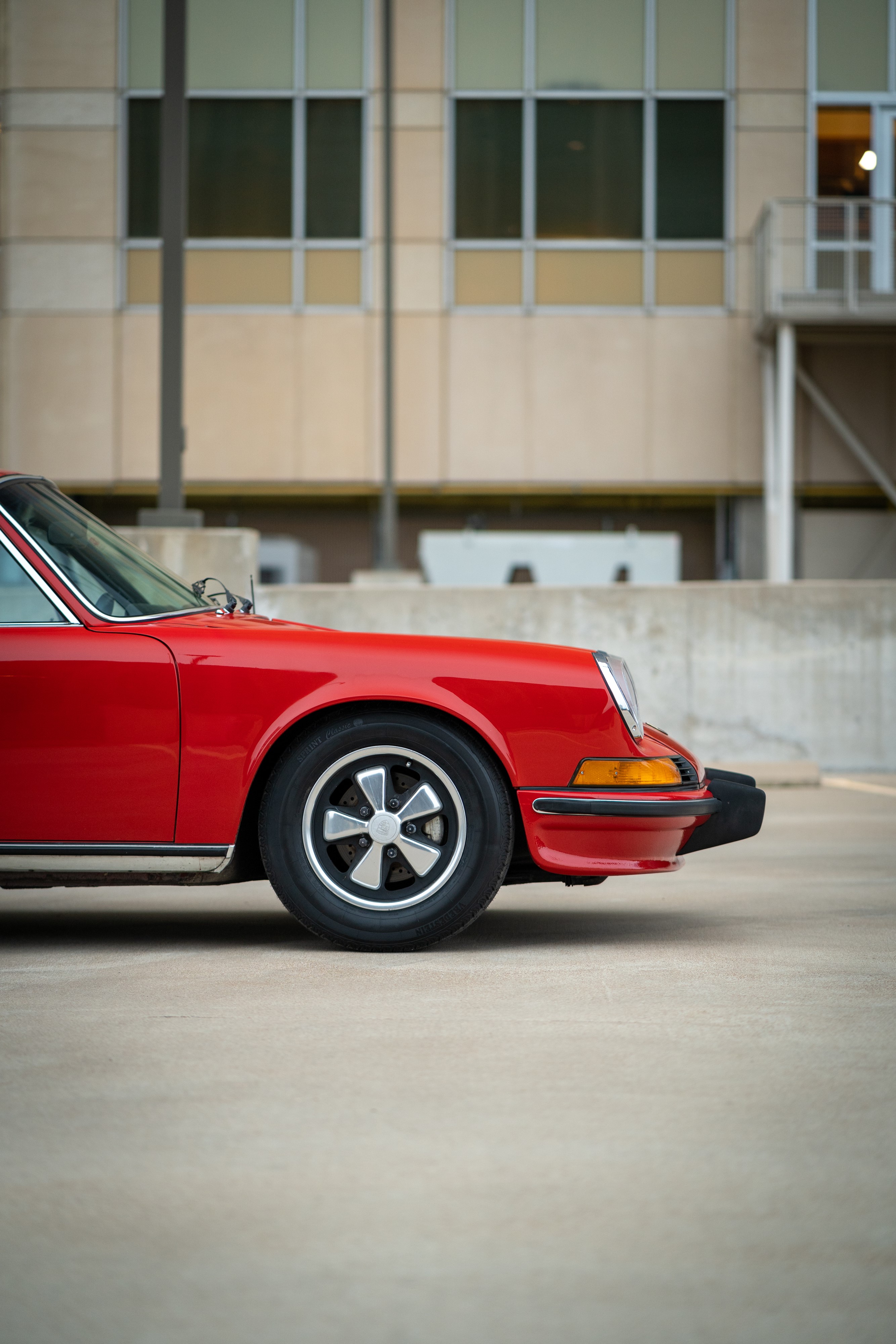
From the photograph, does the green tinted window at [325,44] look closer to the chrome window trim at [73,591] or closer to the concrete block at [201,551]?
the concrete block at [201,551]

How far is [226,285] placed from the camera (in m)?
21.9

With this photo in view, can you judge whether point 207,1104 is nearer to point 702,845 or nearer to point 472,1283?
point 472,1283

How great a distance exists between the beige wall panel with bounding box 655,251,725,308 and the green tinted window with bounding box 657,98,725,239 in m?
0.29

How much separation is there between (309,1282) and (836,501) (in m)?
21.3

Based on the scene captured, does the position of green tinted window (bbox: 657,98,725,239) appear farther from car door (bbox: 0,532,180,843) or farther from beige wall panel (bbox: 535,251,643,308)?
car door (bbox: 0,532,180,843)

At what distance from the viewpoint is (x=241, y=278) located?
71.7ft

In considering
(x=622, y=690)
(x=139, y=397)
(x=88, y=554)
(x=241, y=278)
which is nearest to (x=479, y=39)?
(x=241, y=278)

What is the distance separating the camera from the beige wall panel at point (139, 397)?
71.7 ft

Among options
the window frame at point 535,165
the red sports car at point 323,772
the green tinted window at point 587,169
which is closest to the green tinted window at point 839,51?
the window frame at point 535,165

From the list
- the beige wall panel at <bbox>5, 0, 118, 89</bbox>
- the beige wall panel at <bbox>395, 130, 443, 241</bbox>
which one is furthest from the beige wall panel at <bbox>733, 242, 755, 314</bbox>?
the beige wall panel at <bbox>5, 0, 118, 89</bbox>

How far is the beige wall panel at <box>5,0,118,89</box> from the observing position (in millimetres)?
21875

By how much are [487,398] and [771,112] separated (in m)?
5.61

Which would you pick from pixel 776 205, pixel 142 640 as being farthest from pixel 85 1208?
pixel 776 205

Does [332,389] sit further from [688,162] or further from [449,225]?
[688,162]
